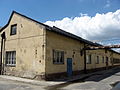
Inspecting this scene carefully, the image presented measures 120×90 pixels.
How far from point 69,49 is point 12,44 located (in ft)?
19.9

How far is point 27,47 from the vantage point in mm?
14680

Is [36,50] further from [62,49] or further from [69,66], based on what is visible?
[69,66]

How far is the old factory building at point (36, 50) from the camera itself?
13398 millimetres

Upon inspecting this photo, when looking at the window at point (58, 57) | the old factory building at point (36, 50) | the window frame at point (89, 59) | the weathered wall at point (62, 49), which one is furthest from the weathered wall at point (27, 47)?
the window frame at point (89, 59)

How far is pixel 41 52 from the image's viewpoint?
1336 cm

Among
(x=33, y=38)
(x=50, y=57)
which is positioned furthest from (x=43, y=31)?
(x=50, y=57)

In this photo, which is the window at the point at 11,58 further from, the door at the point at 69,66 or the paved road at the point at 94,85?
the paved road at the point at 94,85

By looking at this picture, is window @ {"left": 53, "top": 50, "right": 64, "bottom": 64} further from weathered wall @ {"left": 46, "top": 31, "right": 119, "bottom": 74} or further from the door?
the door

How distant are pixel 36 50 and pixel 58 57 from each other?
2.32 m

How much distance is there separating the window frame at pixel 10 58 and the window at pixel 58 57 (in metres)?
4.48

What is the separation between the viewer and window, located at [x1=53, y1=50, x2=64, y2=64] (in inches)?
563

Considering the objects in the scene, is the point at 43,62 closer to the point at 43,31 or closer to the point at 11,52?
the point at 43,31

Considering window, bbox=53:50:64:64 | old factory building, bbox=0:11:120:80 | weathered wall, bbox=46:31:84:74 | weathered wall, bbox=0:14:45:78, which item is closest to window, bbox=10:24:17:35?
old factory building, bbox=0:11:120:80

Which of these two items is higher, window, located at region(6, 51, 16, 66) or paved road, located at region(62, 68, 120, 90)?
window, located at region(6, 51, 16, 66)
